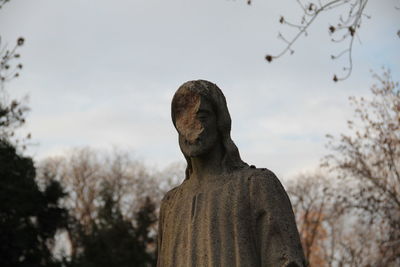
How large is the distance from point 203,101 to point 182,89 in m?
0.23

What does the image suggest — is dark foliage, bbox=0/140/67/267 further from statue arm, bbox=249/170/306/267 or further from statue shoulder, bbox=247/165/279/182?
statue arm, bbox=249/170/306/267

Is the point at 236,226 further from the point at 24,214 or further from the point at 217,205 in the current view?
the point at 24,214

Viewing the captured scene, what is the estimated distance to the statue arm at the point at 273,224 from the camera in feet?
16.3

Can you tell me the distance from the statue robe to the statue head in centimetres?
20

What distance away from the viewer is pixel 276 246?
16.4 feet

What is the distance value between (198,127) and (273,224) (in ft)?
3.31

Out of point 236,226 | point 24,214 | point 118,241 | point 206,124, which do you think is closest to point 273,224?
point 236,226

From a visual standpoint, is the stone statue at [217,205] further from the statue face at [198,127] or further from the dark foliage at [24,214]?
the dark foliage at [24,214]

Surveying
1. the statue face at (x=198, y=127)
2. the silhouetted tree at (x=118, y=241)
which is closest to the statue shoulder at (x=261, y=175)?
the statue face at (x=198, y=127)

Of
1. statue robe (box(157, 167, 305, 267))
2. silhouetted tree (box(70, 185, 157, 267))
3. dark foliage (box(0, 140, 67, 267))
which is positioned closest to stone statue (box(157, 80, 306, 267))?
statue robe (box(157, 167, 305, 267))

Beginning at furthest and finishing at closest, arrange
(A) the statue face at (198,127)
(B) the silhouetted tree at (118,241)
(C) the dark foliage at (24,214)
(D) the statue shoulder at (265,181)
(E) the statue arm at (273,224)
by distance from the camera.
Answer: (B) the silhouetted tree at (118,241) → (C) the dark foliage at (24,214) → (A) the statue face at (198,127) → (D) the statue shoulder at (265,181) → (E) the statue arm at (273,224)

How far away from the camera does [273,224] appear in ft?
16.5

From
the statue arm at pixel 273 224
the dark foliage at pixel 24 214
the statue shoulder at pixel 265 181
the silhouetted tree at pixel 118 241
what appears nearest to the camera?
the statue arm at pixel 273 224

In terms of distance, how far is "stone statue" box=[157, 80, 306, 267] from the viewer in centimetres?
504
